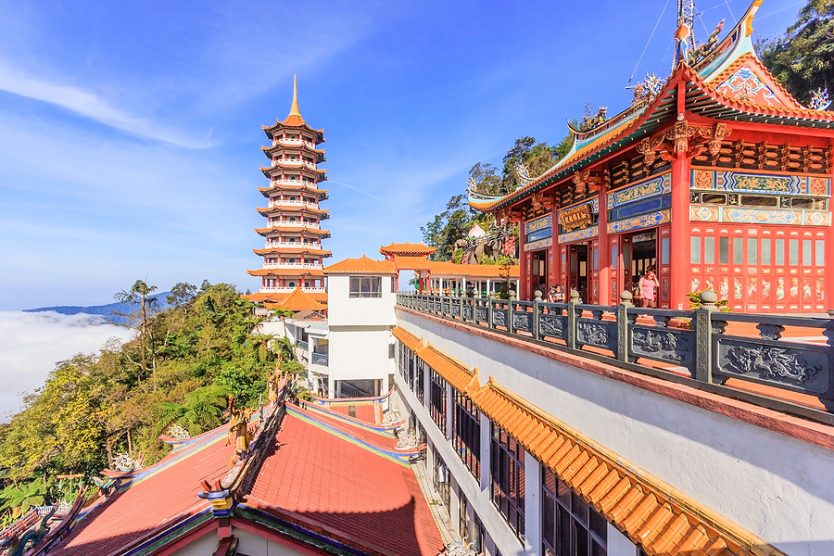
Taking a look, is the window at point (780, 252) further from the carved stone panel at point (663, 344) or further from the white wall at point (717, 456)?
the carved stone panel at point (663, 344)

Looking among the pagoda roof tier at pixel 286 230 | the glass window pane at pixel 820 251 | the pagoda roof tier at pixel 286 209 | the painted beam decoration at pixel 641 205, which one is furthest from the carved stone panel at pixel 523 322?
the pagoda roof tier at pixel 286 209

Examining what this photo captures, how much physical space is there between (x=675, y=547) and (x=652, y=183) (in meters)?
7.27

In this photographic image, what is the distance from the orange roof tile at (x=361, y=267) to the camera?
74.0 ft

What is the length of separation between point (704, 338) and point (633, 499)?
5.49 ft

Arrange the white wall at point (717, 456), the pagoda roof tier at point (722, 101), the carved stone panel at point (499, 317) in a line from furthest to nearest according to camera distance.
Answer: the carved stone panel at point (499, 317)
the pagoda roof tier at point (722, 101)
the white wall at point (717, 456)

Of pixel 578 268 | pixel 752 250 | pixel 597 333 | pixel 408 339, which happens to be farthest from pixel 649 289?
pixel 408 339

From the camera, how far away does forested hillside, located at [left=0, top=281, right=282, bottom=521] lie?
74.9 ft

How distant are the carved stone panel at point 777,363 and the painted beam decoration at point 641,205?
5.63 metres

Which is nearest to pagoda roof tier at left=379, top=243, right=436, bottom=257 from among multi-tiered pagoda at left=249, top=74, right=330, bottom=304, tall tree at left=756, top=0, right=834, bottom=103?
multi-tiered pagoda at left=249, top=74, right=330, bottom=304

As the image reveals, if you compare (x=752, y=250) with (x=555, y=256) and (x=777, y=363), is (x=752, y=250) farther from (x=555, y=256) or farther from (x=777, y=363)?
(x=777, y=363)

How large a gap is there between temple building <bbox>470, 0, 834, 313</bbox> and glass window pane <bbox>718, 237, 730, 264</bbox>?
21 millimetres

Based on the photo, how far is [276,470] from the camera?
294 inches

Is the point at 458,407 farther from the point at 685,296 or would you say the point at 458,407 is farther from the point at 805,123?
the point at 805,123

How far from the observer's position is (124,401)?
2806 centimetres
